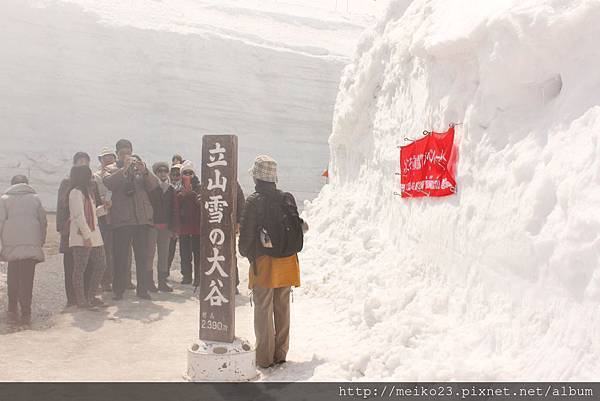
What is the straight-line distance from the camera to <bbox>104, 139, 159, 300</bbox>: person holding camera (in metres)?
6.42

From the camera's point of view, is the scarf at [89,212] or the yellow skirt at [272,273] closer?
the yellow skirt at [272,273]

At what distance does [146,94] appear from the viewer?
22.8 m

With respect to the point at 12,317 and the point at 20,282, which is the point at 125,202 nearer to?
the point at 20,282

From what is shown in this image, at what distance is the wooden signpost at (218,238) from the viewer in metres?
4.21

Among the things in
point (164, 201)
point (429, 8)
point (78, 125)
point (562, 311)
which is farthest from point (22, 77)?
point (562, 311)

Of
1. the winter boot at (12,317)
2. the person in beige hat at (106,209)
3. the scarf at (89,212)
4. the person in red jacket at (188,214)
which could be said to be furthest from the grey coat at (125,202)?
the winter boot at (12,317)

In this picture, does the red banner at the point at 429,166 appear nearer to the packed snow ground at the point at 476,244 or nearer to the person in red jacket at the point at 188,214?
the packed snow ground at the point at 476,244

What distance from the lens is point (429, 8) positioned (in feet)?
19.9

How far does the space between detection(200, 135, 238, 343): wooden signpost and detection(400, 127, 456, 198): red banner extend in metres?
1.86

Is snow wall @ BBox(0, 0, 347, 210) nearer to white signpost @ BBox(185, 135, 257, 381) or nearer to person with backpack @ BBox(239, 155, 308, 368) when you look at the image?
white signpost @ BBox(185, 135, 257, 381)

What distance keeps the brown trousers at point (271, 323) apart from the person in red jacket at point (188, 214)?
10.2 ft

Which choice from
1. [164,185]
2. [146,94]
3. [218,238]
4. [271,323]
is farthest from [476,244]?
[146,94]

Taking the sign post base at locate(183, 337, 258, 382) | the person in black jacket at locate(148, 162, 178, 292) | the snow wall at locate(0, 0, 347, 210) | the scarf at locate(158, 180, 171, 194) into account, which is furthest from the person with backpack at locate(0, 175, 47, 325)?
the snow wall at locate(0, 0, 347, 210)

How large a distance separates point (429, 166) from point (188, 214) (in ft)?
12.1
